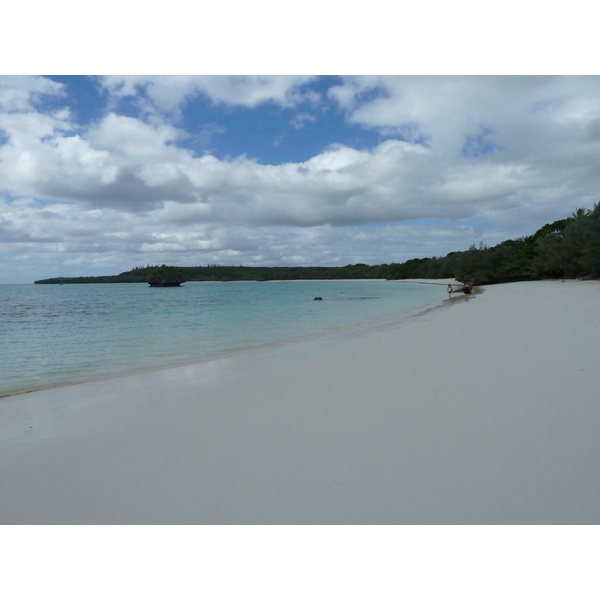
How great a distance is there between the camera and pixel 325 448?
411 centimetres

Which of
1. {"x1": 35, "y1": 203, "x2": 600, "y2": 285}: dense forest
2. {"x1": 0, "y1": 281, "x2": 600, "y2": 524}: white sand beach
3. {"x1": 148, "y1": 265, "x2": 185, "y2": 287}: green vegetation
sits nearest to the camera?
{"x1": 0, "y1": 281, "x2": 600, "y2": 524}: white sand beach

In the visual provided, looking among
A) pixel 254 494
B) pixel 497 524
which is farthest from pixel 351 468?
pixel 497 524

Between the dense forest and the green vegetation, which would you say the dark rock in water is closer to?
the green vegetation

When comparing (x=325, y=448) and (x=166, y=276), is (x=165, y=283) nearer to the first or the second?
(x=166, y=276)

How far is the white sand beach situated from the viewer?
308 centimetres

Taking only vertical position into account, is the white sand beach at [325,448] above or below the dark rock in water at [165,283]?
below

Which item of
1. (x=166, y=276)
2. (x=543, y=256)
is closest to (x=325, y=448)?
(x=543, y=256)

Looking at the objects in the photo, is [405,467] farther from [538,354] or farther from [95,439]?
[538,354]

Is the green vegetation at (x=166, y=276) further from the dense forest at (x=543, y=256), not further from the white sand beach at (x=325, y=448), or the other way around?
the white sand beach at (x=325, y=448)

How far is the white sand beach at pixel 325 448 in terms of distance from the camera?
308 cm

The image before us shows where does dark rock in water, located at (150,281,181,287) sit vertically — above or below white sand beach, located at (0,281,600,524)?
above

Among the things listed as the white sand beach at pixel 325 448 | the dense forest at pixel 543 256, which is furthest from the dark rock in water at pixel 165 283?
the white sand beach at pixel 325 448

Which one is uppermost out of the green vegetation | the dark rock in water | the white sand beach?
the green vegetation

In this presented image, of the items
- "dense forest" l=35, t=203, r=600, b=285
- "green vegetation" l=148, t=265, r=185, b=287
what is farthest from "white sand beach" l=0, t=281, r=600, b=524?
"green vegetation" l=148, t=265, r=185, b=287
